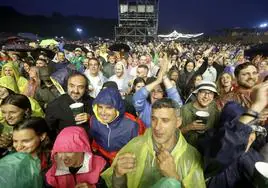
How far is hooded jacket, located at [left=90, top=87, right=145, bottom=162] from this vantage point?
3.14 m

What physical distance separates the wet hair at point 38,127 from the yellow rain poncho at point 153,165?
0.88 meters

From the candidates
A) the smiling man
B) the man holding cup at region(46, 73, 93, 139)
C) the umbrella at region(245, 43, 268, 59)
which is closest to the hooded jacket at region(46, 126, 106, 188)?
the man holding cup at region(46, 73, 93, 139)

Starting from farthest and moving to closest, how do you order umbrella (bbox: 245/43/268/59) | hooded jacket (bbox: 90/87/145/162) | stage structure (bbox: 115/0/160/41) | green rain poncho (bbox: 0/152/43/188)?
stage structure (bbox: 115/0/160/41), umbrella (bbox: 245/43/268/59), hooded jacket (bbox: 90/87/145/162), green rain poncho (bbox: 0/152/43/188)

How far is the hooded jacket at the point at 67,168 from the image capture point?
2.42m

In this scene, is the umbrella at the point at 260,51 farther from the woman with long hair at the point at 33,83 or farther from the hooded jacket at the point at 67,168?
the hooded jacket at the point at 67,168

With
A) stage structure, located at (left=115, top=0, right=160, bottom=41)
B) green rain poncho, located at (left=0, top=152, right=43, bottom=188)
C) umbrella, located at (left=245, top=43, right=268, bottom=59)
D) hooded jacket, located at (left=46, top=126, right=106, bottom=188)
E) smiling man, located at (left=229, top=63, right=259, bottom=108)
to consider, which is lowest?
hooded jacket, located at (left=46, top=126, right=106, bottom=188)

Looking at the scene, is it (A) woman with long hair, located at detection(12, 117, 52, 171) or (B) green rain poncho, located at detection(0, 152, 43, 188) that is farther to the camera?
(A) woman with long hair, located at detection(12, 117, 52, 171)

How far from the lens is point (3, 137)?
2971mm

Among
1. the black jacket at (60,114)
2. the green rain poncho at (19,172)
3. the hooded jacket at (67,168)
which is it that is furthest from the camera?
the black jacket at (60,114)

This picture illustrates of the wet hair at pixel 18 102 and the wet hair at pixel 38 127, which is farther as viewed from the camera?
the wet hair at pixel 18 102

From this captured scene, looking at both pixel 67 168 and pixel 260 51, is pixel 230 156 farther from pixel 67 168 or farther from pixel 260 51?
pixel 260 51

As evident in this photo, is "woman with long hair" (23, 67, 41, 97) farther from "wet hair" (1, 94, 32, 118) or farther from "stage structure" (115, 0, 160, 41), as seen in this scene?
"stage structure" (115, 0, 160, 41)

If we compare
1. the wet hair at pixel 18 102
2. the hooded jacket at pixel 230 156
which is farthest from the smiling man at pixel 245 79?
the wet hair at pixel 18 102

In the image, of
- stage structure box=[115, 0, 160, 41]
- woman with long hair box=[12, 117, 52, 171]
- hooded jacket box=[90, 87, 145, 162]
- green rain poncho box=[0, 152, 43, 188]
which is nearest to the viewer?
green rain poncho box=[0, 152, 43, 188]
